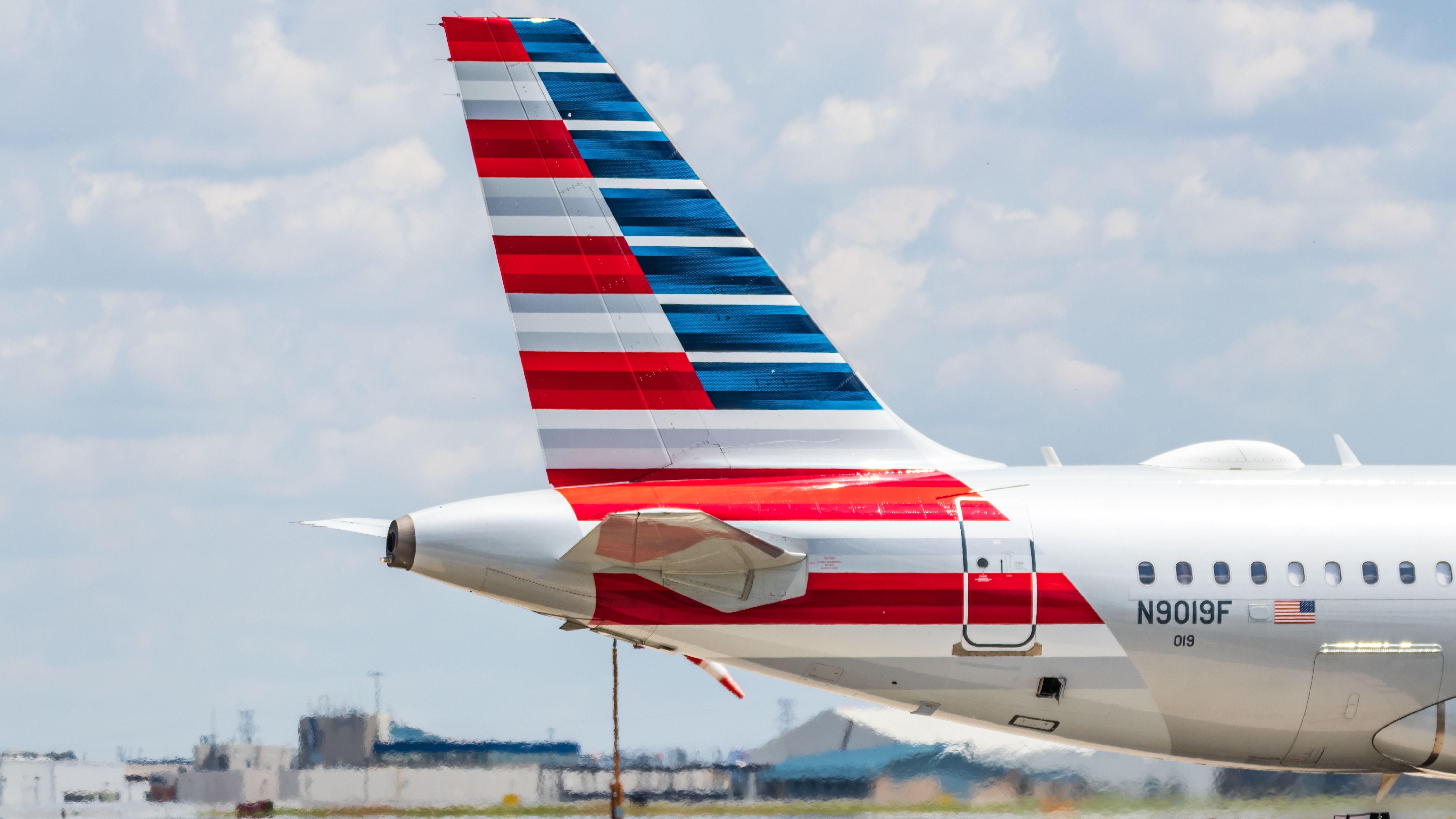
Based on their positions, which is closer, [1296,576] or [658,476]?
[1296,576]

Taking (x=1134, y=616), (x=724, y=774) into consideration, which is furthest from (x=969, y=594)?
(x=724, y=774)

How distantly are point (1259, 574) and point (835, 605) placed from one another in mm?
4587

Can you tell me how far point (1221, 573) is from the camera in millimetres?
17203

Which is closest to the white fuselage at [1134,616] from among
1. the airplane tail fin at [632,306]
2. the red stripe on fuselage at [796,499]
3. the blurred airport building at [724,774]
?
the red stripe on fuselage at [796,499]

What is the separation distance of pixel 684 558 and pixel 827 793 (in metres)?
7.33

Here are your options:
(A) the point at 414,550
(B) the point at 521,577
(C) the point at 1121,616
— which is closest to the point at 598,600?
(B) the point at 521,577

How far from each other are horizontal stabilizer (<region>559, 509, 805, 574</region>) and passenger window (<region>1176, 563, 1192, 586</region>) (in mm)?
4154

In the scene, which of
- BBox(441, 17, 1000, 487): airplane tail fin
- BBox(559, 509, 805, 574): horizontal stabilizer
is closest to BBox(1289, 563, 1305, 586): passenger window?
BBox(441, 17, 1000, 487): airplane tail fin

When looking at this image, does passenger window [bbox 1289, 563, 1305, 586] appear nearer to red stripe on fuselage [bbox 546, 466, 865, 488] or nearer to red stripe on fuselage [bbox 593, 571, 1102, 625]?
red stripe on fuselage [bbox 593, 571, 1102, 625]

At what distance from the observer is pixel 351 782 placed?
2267cm

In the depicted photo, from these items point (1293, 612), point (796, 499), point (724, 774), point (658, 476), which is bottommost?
point (724, 774)

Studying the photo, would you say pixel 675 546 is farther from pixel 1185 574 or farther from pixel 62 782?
pixel 62 782

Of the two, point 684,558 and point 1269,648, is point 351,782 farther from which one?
point 1269,648

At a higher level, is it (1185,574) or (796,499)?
(796,499)
